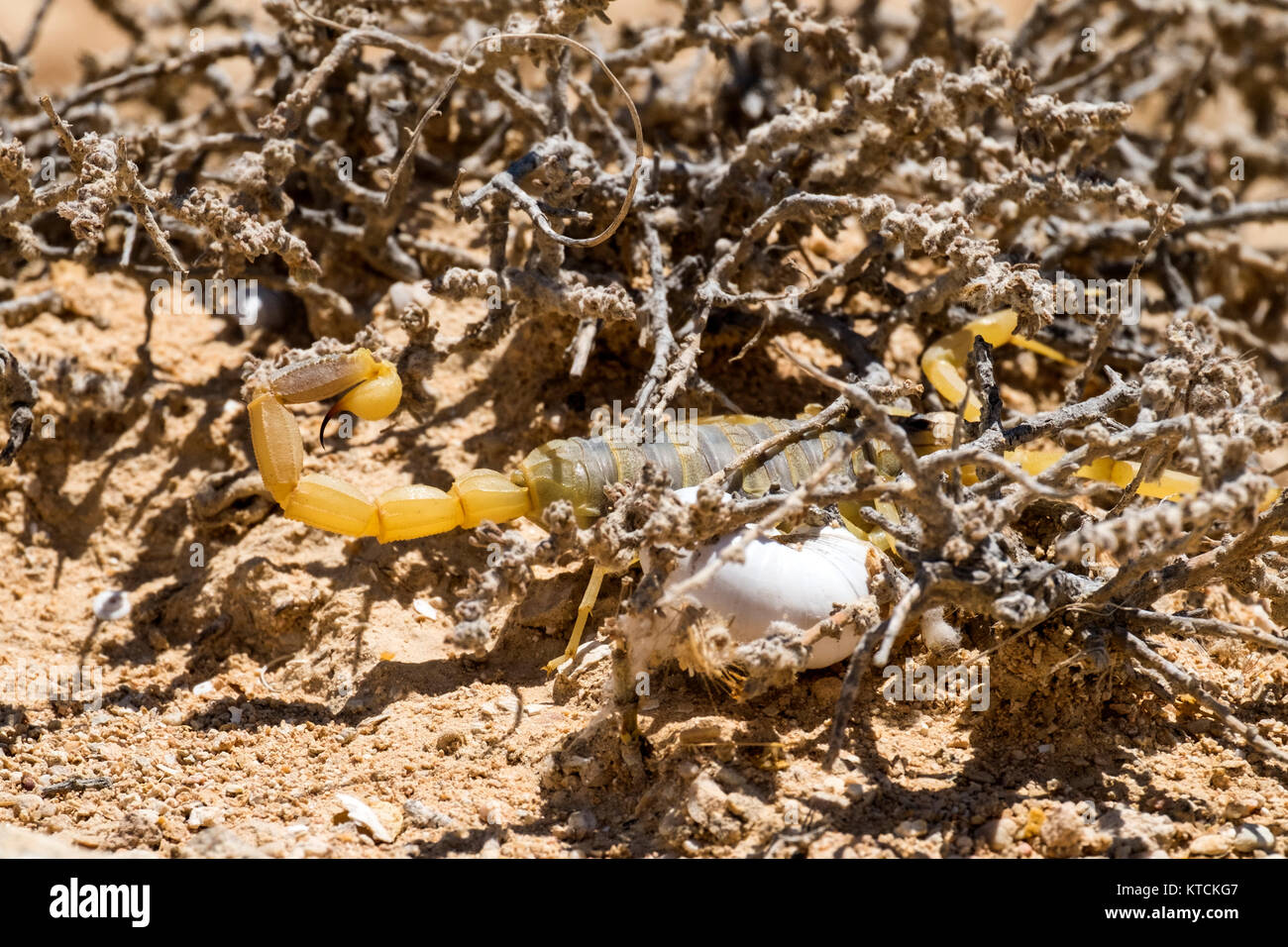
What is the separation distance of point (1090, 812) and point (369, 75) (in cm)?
429

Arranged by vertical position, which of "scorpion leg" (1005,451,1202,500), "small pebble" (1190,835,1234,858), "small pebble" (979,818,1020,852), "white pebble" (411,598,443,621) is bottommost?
"small pebble" (1190,835,1234,858)

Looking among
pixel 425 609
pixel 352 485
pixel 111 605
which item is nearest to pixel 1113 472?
pixel 425 609

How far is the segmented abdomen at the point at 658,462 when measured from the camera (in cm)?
381

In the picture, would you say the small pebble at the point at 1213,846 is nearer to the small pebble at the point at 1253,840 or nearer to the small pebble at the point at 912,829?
the small pebble at the point at 1253,840

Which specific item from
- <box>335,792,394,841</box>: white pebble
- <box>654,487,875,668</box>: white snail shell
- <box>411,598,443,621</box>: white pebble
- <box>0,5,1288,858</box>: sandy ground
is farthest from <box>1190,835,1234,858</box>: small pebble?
<box>411,598,443,621</box>: white pebble

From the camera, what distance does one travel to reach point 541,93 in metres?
5.55

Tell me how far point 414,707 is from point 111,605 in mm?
1391

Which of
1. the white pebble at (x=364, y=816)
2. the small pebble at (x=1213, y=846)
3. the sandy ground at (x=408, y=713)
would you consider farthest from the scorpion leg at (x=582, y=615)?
the small pebble at (x=1213, y=846)

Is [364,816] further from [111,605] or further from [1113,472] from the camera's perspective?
[1113,472]

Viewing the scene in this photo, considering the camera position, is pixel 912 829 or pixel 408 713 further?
pixel 408 713

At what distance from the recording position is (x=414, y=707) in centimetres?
362

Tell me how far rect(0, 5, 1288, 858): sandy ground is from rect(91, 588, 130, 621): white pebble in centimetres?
3

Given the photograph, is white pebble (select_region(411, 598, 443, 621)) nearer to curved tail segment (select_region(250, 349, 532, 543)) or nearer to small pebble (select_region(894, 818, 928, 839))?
curved tail segment (select_region(250, 349, 532, 543))

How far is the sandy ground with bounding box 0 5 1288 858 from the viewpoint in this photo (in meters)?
2.95
